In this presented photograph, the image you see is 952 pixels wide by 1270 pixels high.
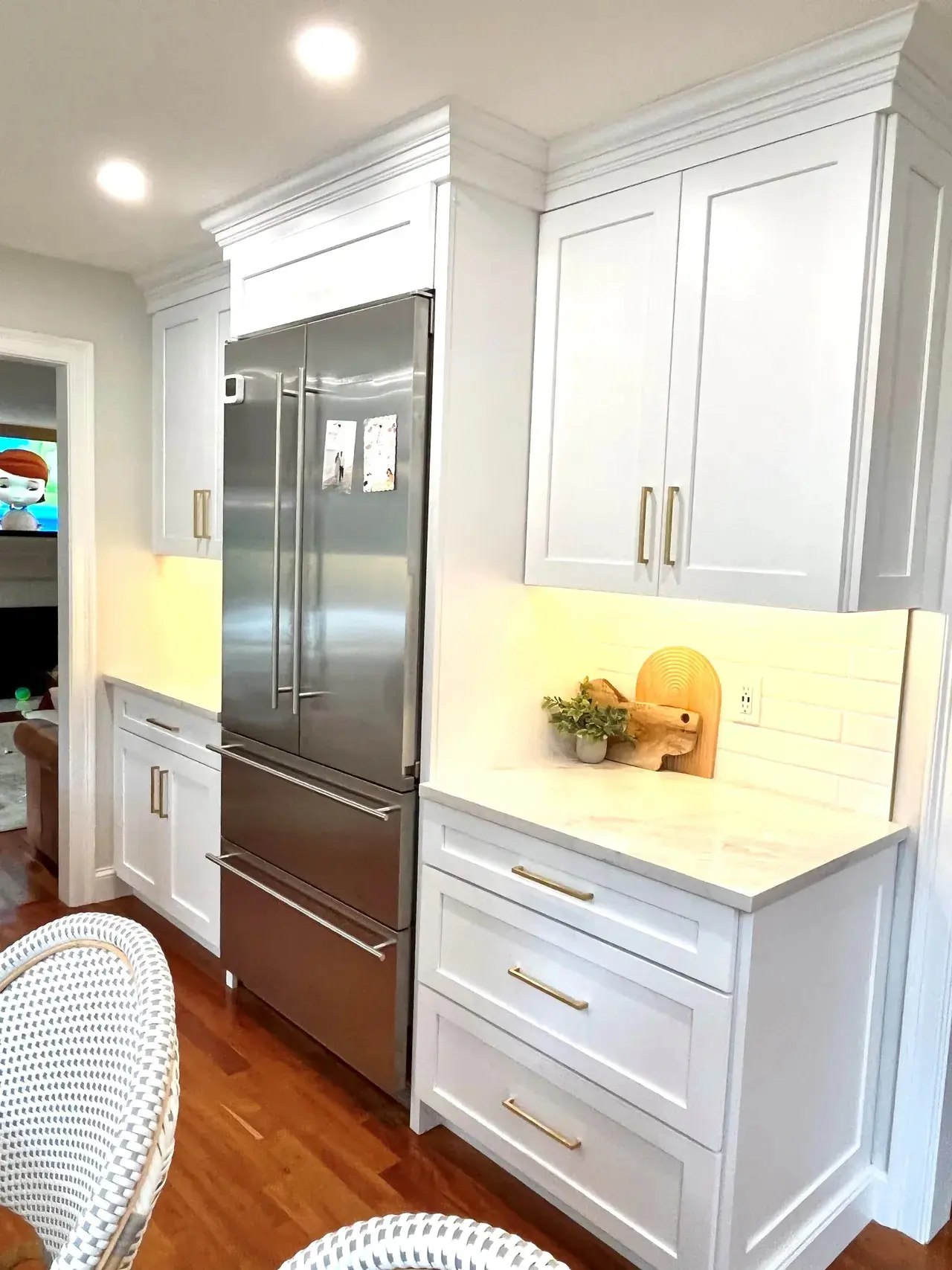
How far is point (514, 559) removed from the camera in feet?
7.55

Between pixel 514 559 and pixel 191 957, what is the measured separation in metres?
1.89

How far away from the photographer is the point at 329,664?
2.37 metres

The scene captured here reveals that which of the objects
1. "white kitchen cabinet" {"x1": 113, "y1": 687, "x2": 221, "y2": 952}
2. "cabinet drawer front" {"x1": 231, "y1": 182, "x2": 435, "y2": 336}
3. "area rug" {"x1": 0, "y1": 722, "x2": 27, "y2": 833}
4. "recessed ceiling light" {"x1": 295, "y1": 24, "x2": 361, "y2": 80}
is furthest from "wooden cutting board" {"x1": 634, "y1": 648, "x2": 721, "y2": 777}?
"area rug" {"x1": 0, "y1": 722, "x2": 27, "y2": 833}

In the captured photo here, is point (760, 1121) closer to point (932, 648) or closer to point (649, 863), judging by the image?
point (649, 863)

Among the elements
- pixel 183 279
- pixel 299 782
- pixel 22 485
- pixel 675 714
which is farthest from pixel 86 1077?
pixel 22 485

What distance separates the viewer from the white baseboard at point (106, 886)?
11.8 feet

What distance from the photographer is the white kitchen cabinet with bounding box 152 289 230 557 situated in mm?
3184

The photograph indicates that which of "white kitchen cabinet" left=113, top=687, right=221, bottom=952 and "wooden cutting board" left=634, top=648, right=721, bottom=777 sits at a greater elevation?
"wooden cutting board" left=634, top=648, right=721, bottom=777

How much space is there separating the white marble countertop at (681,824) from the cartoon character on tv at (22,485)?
25.0 ft

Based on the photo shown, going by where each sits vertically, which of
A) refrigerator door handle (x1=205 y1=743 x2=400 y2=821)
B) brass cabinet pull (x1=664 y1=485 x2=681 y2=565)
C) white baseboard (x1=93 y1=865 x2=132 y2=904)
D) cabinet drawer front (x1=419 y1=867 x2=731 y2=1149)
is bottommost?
white baseboard (x1=93 y1=865 x2=132 y2=904)

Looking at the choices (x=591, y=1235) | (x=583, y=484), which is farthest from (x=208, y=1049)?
(x=583, y=484)

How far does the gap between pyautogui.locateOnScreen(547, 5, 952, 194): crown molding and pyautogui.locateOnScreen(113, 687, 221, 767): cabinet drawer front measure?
1946 millimetres

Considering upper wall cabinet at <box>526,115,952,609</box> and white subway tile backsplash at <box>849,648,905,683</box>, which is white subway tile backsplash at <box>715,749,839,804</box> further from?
upper wall cabinet at <box>526,115,952,609</box>

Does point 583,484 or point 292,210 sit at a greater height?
point 292,210
